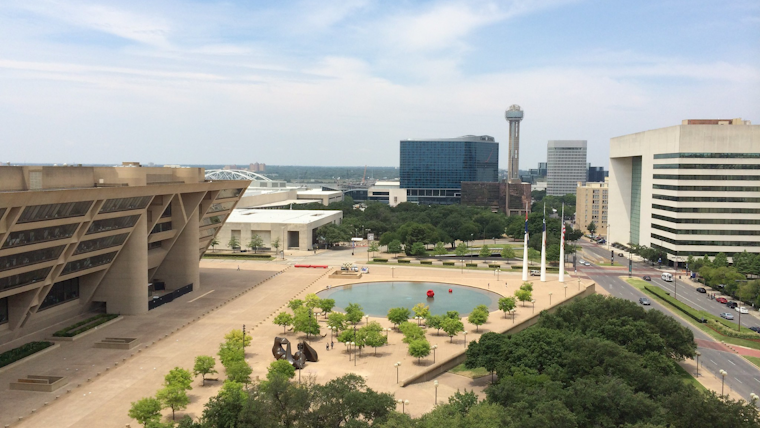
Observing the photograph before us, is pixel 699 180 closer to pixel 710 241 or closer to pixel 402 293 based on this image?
pixel 710 241

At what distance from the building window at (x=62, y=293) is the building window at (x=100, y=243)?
6.59 meters

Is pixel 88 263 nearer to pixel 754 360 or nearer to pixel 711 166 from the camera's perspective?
pixel 754 360

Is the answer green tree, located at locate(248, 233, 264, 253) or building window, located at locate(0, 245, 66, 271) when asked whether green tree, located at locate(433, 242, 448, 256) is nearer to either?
green tree, located at locate(248, 233, 264, 253)

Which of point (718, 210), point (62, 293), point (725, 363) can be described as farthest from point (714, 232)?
point (62, 293)

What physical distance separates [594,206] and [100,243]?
156m

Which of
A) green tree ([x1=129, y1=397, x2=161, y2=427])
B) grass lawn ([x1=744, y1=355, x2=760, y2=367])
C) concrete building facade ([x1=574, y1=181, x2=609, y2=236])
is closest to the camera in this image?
green tree ([x1=129, y1=397, x2=161, y2=427])

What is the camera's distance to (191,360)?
51.2m

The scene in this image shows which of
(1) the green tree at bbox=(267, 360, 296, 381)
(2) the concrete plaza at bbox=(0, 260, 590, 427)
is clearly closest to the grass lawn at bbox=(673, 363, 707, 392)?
(2) the concrete plaza at bbox=(0, 260, 590, 427)

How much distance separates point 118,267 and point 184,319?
9.35 metres

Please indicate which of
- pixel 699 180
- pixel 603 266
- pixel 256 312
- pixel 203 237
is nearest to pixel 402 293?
pixel 256 312

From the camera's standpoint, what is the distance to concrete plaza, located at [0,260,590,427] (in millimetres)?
41094

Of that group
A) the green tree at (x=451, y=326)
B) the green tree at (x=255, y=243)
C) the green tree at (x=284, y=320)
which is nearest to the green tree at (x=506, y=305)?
the green tree at (x=451, y=326)

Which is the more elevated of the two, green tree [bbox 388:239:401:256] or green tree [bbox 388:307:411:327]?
green tree [bbox 388:239:401:256]

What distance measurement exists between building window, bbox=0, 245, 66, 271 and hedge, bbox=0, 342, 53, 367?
25.4ft
